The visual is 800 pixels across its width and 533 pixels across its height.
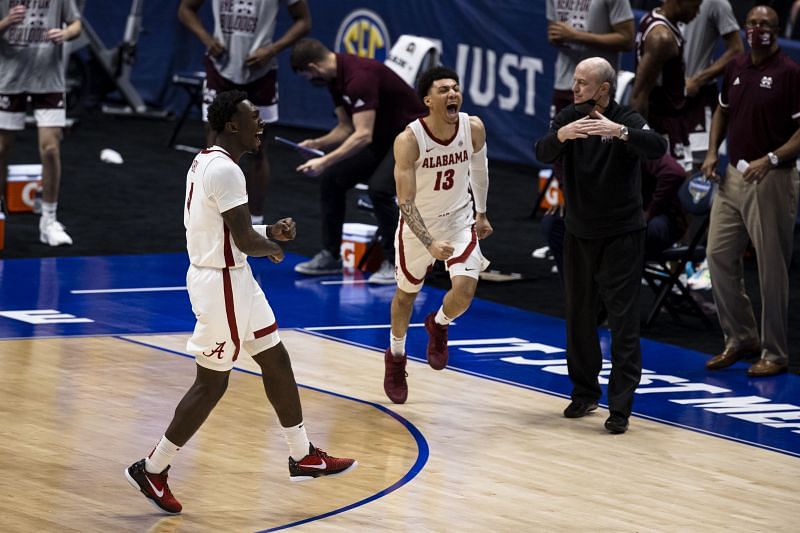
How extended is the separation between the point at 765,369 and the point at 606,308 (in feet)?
5.58

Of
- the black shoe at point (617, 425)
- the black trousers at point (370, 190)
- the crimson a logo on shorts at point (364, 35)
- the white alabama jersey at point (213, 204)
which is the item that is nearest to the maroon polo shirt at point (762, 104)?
the black shoe at point (617, 425)

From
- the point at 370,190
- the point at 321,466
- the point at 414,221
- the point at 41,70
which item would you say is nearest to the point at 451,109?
the point at 414,221

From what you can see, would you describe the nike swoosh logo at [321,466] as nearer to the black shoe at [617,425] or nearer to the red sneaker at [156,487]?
the red sneaker at [156,487]

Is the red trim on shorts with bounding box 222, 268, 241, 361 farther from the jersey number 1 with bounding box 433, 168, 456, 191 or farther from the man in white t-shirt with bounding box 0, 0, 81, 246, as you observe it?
the man in white t-shirt with bounding box 0, 0, 81, 246

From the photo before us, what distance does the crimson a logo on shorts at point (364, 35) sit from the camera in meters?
18.7

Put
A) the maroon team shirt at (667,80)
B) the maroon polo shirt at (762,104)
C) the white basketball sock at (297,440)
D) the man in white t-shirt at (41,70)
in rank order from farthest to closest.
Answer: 1. the man in white t-shirt at (41,70)
2. the maroon team shirt at (667,80)
3. the maroon polo shirt at (762,104)
4. the white basketball sock at (297,440)

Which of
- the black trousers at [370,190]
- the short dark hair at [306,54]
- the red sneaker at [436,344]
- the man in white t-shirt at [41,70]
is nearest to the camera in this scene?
the red sneaker at [436,344]

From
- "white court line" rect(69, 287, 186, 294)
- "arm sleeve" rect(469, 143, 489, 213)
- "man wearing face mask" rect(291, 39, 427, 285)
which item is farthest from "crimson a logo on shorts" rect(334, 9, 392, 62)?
"arm sleeve" rect(469, 143, 489, 213)

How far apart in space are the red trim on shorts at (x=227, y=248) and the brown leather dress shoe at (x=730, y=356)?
4.08 metres

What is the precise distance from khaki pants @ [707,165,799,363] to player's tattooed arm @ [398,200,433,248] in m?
2.14

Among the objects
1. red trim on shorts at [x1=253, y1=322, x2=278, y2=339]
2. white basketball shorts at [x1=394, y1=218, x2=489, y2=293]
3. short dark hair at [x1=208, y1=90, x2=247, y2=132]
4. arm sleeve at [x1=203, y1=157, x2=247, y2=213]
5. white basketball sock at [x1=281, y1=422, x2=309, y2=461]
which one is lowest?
white basketball sock at [x1=281, y1=422, x2=309, y2=461]

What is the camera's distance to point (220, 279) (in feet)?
22.2

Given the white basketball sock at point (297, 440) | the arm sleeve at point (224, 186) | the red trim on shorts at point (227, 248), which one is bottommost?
the white basketball sock at point (297, 440)

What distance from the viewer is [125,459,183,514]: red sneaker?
21.9ft
